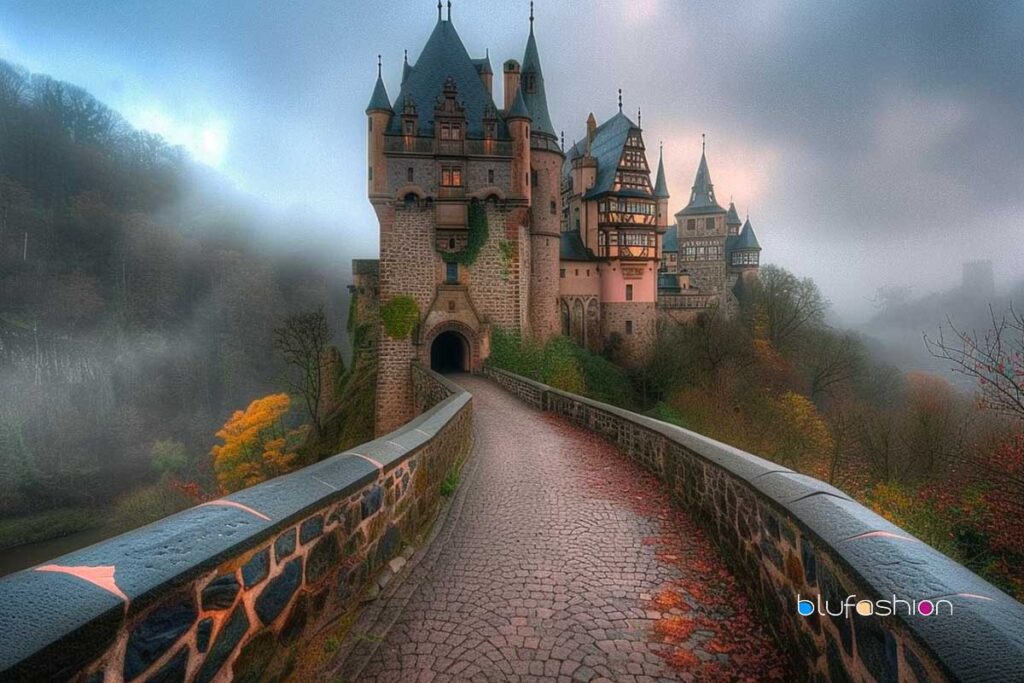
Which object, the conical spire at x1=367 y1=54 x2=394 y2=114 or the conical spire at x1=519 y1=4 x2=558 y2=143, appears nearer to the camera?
the conical spire at x1=367 y1=54 x2=394 y2=114

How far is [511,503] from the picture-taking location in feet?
19.5

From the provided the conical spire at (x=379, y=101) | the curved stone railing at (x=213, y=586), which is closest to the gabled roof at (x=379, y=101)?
the conical spire at (x=379, y=101)

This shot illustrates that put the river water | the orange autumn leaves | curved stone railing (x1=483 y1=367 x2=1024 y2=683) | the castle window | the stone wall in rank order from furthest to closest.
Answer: the stone wall, the river water, the orange autumn leaves, the castle window, curved stone railing (x1=483 y1=367 x2=1024 y2=683)

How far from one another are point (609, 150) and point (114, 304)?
60504 mm

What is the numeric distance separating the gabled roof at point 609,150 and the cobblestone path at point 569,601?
108ft

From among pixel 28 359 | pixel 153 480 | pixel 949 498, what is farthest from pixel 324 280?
pixel 949 498

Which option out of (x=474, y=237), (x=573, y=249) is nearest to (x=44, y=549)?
(x=474, y=237)

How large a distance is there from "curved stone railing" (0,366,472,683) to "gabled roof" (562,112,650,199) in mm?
35375

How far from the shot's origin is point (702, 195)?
53.9 metres

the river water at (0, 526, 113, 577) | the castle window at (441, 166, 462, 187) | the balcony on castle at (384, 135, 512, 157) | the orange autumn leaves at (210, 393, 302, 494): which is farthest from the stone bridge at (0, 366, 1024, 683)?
the river water at (0, 526, 113, 577)

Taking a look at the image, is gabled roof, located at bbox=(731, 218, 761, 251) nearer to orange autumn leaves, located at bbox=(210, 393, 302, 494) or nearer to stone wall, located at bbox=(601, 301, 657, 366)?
stone wall, located at bbox=(601, 301, 657, 366)

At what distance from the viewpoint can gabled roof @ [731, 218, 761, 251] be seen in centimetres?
5162

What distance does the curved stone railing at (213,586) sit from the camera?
1486 millimetres

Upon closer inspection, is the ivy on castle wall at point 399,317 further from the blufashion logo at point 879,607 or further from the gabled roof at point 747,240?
the gabled roof at point 747,240
